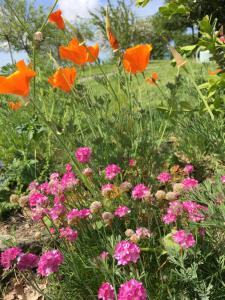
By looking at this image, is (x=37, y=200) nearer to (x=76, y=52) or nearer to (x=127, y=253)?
(x=127, y=253)

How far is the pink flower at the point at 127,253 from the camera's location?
49.4 inches

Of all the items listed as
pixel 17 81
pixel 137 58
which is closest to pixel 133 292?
pixel 17 81

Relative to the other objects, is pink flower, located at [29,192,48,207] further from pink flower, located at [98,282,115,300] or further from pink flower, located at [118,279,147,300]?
pink flower, located at [118,279,147,300]

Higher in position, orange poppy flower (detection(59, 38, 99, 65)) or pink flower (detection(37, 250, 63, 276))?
orange poppy flower (detection(59, 38, 99, 65))

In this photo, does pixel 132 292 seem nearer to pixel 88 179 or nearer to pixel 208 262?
pixel 208 262

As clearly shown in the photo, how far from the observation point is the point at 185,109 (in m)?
2.27

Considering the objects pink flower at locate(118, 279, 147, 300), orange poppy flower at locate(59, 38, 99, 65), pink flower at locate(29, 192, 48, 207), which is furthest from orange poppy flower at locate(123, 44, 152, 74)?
pink flower at locate(118, 279, 147, 300)

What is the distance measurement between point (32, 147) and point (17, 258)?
1967mm

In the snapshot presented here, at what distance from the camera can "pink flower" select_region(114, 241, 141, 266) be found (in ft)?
4.12

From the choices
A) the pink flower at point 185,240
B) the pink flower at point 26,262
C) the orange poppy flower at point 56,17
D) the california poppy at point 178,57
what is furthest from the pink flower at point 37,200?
the orange poppy flower at point 56,17

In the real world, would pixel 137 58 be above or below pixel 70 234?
above

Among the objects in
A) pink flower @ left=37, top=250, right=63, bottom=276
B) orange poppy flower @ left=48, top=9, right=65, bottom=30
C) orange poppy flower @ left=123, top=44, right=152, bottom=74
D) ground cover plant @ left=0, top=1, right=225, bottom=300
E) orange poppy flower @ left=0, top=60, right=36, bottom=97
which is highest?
orange poppy flower @ left=48, top=9, right=65, bottom=30

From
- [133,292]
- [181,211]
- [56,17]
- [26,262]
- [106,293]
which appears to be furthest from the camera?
[56,17]

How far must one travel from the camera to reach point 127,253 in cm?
125
